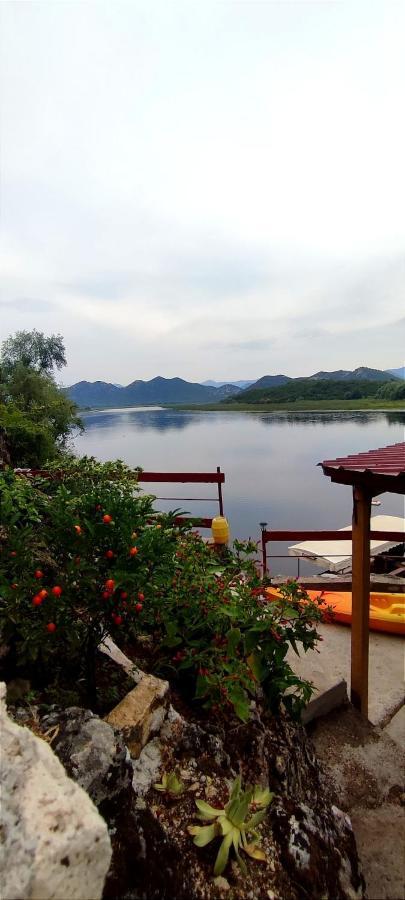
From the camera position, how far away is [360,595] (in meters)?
3.40

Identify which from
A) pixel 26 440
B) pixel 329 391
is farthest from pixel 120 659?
pixel 329 391

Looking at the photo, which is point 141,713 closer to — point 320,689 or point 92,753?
point 92,753

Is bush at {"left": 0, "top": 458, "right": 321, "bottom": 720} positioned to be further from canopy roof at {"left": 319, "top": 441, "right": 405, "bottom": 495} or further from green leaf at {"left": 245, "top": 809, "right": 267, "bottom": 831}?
canopy roof at {"left": 319, "top": 441, "right": 405, "bottom": 495}

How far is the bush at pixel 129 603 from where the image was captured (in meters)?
1.96

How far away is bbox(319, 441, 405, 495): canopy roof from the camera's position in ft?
9.05

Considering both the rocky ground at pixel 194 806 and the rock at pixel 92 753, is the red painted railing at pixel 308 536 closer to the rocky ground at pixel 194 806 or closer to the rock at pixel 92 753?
the rocky ground at pixel 194 806

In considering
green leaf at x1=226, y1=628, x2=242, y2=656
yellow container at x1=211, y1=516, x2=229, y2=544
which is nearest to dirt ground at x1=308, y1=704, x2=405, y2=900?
green leaf at x1=226, y1=628, x2=242, y2=656

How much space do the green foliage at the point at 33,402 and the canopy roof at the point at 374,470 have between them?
10.6 m

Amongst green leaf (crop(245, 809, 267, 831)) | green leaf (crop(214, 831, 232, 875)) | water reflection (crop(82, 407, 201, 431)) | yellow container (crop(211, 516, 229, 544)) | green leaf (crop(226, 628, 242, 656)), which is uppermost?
green leaf (crop(226, 628, 242, 656))

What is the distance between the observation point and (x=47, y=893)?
Result: 1.10 metres

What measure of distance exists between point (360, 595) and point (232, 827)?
204cm

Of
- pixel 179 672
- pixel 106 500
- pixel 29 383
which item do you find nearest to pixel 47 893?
pixel 106 500

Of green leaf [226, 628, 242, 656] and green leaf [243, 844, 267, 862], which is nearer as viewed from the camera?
green leaf [243, 844, 267, 862]

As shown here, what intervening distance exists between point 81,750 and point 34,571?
2.58 feet
